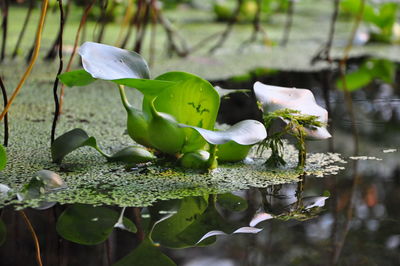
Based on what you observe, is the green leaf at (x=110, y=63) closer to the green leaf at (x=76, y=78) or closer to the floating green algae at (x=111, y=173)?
the green leaf at (x=76, y=78)

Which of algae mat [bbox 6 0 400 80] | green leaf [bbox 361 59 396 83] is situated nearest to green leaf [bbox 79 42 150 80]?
algae mat [bbox 6 0 400 80]

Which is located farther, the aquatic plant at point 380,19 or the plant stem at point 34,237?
the aquatic plant at point 380,19

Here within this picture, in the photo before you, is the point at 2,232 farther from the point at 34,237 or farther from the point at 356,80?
the point at 356,80

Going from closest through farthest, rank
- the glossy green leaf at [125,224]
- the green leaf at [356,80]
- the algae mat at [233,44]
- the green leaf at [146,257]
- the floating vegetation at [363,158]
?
1. the green leaf at [146,257]
2. the glossy green leaf at [125,224]
3. the floating vegetation at [363,158]
4. the green leaf at [356,80]
5. the algae mat at [233,44]

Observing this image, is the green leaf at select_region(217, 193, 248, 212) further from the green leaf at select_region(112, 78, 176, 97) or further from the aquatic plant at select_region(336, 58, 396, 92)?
the aquatic plant at select_region(336, 58, 396, 92)

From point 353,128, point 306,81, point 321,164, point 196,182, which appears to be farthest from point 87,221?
point 306,81

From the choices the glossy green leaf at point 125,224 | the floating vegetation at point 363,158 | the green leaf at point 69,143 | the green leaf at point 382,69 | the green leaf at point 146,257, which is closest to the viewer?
the green leaf at point 146,257

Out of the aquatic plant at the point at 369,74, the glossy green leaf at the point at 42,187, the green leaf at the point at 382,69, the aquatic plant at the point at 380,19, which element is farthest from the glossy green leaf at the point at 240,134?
the aquatic plant at the point at 380,19
